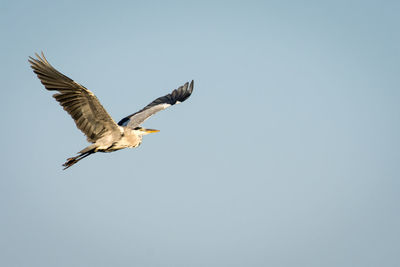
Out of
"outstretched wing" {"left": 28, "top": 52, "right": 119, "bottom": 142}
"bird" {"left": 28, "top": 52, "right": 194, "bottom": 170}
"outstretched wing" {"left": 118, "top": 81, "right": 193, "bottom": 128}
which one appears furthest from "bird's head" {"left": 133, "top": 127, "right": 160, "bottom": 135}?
"outstretched wing" {"left": 28, "top": 52, "right": 119, "bottom": 142}

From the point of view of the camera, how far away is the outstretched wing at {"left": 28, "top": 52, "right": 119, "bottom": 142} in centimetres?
1100

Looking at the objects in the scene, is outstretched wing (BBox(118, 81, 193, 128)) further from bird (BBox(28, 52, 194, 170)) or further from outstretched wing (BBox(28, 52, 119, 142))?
outstretched wing (BBox(28, 52, 119, 142))

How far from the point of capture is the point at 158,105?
639 inches

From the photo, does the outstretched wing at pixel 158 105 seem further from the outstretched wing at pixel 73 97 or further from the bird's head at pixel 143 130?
the outstretched wing at pixel 73 97

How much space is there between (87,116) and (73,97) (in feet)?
2.34

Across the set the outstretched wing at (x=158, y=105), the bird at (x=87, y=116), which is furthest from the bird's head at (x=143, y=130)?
the outstretched wing at (x=158, y=105)

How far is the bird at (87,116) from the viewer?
11.1m

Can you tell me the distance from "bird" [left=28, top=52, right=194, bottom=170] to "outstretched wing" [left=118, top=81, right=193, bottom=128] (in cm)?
41

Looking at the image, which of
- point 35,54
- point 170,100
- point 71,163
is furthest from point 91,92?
point 170,100

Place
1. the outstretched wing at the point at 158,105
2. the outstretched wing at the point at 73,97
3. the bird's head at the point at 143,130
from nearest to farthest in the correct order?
the outstretched wing at the point at 73,97 < the bird's head at the point at 143,130 < the outstretched wing at the point at 158,105

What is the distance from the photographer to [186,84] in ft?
57.8

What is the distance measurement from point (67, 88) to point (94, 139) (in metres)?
1.92

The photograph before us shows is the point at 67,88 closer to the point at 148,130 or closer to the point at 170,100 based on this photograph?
the point at 148,130

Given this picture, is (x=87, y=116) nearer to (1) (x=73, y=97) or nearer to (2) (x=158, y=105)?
(1) (x=73, y=97)
